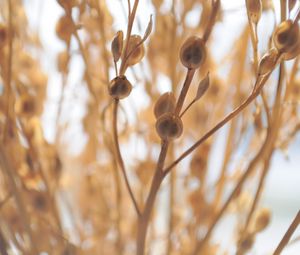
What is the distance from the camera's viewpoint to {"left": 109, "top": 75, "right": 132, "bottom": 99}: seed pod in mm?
269

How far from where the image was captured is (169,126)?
0.27 metres

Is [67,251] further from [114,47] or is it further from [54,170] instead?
[114,47]

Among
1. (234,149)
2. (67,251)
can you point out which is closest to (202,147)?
(234,149)

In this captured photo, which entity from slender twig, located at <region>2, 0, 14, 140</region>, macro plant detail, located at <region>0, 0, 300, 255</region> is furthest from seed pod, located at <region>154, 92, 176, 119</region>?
slender twig, located at <region>2, 0, 14, 140</region>

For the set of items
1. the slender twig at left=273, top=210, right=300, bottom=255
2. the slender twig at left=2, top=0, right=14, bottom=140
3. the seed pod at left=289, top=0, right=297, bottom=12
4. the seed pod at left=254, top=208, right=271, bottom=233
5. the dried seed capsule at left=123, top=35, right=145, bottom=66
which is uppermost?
the slender twig at left=2, top=0, right=14, bottom=140

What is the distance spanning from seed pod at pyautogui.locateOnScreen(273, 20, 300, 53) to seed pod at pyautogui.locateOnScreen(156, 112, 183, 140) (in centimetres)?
6

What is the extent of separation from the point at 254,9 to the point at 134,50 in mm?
62

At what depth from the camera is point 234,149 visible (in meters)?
0.46

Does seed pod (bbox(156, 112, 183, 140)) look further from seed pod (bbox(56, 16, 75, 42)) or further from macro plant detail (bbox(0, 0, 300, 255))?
seed pod (bbox(56, 16, 75, 42))

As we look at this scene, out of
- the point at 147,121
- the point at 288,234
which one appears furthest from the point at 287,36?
Result: the point at 147,121

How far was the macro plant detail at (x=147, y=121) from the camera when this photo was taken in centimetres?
28

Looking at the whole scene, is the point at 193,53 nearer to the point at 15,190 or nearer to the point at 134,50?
the point at 134,50

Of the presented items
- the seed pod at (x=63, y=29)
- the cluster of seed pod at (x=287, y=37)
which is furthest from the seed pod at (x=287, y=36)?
the seed pod at (x=63, y=29)

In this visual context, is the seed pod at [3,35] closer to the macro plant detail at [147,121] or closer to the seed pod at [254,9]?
the macro plant detail at [147,121]
